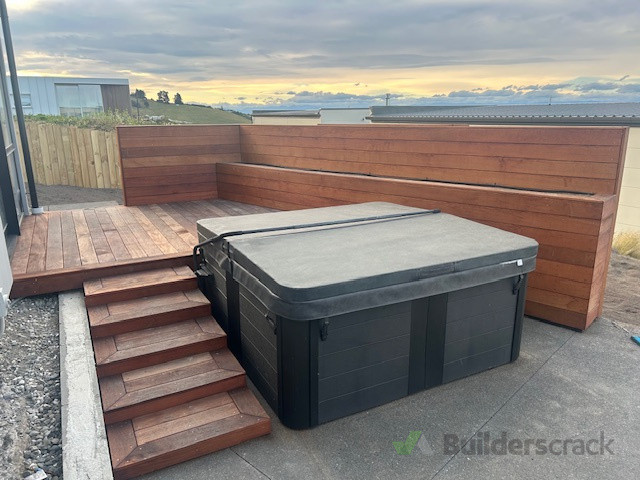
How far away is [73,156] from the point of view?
10.2 m

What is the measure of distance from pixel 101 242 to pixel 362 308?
2.72m

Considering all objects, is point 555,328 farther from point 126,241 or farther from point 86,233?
point 86,233

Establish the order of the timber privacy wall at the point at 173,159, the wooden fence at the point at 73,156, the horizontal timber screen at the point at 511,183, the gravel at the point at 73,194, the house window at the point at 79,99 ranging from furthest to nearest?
the house window at the point at 79,99
the wooden fence at the point at 73,156
the gravel at the point at 73,194
the timber privacy wall at the point at 173,159
the horizontal timber screen at the point at 511,183

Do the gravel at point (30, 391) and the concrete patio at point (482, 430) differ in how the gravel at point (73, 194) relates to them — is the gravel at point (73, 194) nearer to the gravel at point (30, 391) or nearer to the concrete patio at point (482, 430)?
A: the gravel at point (30, 391)

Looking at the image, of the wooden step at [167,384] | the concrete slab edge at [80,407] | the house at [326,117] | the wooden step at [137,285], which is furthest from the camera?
Result: the house at [326,117]

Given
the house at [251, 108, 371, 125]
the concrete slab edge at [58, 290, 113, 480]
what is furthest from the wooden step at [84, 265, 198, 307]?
the house at [251, 108, 371, 125]

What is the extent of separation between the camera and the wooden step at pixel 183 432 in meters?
1.83

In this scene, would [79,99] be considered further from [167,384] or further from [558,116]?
[167,384]

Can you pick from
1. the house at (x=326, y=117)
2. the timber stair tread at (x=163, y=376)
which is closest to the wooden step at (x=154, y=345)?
the timber stair tread at (x=163, y=376)

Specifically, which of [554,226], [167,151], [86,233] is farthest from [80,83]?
[554,226]

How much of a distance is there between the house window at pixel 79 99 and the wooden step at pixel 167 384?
19160 mm

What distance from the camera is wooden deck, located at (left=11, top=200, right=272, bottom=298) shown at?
3.03m

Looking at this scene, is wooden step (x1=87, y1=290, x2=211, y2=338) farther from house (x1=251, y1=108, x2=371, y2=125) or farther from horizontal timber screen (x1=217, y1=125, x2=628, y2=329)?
house (x1=251, y1=108, x2=371, y2=125)

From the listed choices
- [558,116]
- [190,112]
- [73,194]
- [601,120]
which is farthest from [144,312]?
[190,112]
